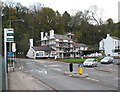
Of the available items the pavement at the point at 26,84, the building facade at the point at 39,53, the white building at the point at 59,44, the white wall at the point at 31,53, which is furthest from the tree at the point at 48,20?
the pavement at the point at 26,84

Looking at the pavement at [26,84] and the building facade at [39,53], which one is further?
the building facade at [39,53]

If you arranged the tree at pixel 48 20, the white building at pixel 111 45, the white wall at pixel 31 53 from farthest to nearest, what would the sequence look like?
1. the tree at pixel 48 20
2. the white building at pixel 111 45
3. the white wall at pixel 31 53

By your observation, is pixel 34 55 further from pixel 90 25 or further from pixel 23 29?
pixel 90 25

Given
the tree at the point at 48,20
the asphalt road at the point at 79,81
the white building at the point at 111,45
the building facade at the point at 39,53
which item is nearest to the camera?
the asphalt road at the point at 79,81

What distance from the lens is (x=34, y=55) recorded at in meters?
63.0

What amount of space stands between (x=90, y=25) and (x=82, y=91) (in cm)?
7310

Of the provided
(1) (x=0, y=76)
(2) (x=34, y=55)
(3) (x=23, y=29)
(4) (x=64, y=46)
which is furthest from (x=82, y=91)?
(3) (x=23, y=29)

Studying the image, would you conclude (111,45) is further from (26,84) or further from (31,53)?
(26,84)

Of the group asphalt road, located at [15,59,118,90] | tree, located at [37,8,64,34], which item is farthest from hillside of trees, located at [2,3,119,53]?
asphalt road, located at [15,59,118,90]

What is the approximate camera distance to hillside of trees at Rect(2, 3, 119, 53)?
67.8 m

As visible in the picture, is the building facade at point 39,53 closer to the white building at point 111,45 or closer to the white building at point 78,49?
the white building at point 78,49

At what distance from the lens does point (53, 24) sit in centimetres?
7688

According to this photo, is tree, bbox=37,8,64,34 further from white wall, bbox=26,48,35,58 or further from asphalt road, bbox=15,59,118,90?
asphalt road, bbox=15,59,118,90

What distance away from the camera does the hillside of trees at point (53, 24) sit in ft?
222
